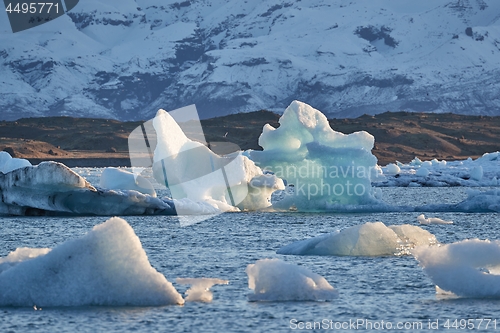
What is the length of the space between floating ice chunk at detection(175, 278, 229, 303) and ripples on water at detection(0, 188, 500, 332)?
0.23m

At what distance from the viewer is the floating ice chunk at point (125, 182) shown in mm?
40594

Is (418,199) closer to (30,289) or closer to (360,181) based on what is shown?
(360,181)

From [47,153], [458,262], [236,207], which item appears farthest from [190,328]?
[47,153]

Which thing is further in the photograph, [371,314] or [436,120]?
[436,120]

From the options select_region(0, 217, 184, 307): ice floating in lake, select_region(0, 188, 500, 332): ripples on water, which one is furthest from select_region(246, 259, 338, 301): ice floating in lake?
select_region(0, 217, 184, 307): ice floating in lake

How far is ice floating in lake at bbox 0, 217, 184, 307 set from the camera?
17359mm

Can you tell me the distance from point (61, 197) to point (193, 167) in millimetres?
5420

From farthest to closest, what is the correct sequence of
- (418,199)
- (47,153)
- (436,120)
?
(436,120)
(47,153)
(418,199)

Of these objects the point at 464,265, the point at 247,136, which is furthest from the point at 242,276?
the point at 247,136

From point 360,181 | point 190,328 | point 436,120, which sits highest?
point 436,120

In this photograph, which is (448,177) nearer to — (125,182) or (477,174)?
(477,174)

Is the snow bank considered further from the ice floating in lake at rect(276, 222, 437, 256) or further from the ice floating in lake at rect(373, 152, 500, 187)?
the ice floating in lake at rect(373, 152, 500, 187)

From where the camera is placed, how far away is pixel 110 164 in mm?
136000

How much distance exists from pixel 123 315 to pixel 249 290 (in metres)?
3.93
